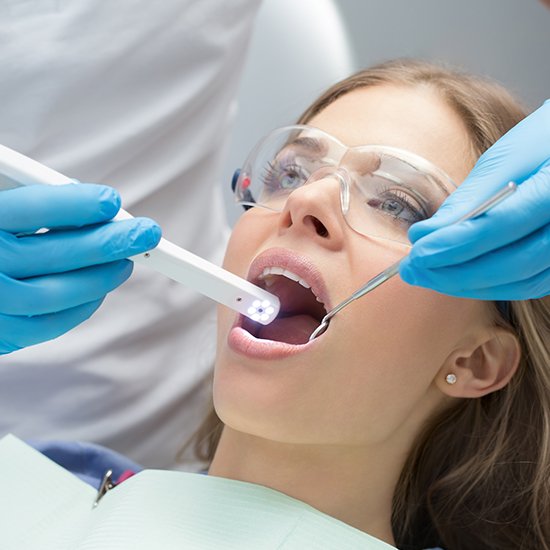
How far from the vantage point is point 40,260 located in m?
1.32

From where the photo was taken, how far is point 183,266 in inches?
51.6

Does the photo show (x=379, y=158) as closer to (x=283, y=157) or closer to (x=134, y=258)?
(x=283, y=157)

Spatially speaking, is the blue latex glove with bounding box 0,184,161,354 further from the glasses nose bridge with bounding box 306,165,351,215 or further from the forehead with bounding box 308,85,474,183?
the forehead with bounding box 308,85,474,183

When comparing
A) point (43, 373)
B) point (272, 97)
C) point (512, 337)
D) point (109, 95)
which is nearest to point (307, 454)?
point (512, 337)

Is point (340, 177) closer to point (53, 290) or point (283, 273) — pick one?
point (283, 273)

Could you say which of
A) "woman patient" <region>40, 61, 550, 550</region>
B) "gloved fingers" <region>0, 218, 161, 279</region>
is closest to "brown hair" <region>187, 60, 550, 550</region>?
"woman patient" <region>40, 61, 550, 550</region>

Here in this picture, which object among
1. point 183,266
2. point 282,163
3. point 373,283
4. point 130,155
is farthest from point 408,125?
point 130,155

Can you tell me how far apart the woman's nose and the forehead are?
0.14 meters

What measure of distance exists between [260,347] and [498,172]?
43 centimetres

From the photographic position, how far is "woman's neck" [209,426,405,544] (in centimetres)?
141


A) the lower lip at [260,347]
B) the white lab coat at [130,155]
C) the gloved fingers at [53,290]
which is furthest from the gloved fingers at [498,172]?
the white lab coat at [130,155]

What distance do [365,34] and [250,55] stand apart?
438 mm

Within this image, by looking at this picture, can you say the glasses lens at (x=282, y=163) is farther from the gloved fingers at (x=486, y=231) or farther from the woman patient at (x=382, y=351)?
the gloved fingers at (x=486, y=231)

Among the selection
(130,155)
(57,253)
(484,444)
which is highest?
(57,253)
